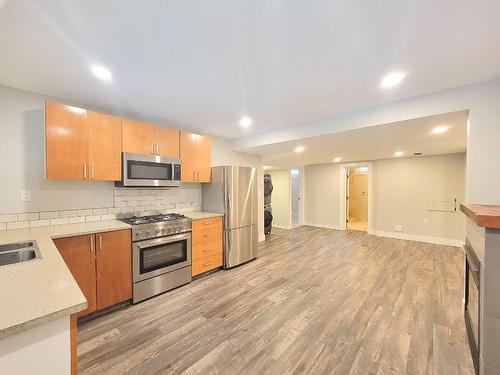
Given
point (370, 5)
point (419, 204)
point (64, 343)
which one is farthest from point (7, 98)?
point (419, 204)

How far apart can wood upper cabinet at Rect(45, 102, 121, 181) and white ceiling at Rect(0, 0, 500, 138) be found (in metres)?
0.25

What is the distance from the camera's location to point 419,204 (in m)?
5.21

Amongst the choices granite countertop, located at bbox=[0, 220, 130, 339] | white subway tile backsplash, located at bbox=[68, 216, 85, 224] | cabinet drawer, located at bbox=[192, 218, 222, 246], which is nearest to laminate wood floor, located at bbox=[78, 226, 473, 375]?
cabinet drawer, located at bbox=[192, 218, 222, 246]

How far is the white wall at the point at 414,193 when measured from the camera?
4.79 metres

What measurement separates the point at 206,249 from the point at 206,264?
0.73 ft

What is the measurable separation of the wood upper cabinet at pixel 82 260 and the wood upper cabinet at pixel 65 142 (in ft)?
2.27

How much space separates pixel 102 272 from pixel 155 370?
116 centimetres

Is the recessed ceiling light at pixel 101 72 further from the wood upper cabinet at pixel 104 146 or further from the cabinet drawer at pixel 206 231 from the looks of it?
the cabinet drawer at pixel 206 231

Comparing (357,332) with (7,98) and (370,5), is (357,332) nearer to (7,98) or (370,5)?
(370,5)

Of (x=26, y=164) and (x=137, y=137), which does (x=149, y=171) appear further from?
(x=26, y=164)

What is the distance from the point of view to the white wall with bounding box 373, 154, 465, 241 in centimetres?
477

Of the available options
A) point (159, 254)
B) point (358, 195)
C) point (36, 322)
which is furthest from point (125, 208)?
point (358, 195)

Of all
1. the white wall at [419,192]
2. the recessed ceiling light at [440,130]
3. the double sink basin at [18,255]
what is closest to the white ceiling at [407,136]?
the recessed ceiling light at [440,130]

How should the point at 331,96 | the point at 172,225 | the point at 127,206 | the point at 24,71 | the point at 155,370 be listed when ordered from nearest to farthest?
the point at 155,370
the point at 24,71
the point at 331,96
the point at 172,225
the point at 127,206
